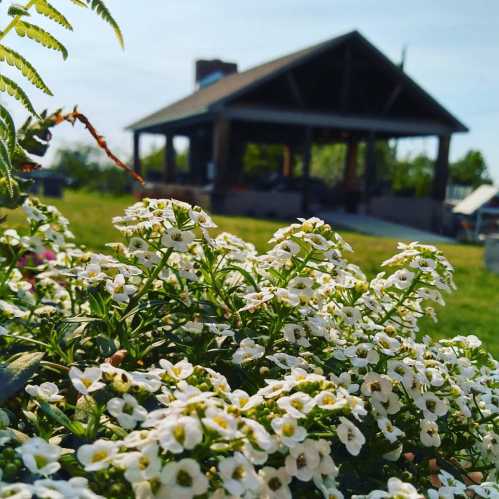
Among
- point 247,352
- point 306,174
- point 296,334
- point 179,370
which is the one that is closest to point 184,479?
point 179,370

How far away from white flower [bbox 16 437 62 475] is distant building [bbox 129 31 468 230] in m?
14.3

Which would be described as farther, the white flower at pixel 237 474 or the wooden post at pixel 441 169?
the wooden post at pixel 441 169

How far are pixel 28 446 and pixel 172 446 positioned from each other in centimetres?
29

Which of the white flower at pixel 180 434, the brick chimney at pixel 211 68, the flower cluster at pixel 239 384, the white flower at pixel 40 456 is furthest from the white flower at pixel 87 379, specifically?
the brick chimney at pixel 211 68

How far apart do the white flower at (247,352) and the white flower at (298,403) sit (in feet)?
1.10

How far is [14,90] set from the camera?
138 centimetres

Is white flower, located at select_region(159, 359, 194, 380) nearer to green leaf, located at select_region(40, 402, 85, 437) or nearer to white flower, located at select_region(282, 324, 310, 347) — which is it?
green leaf, located at select_region(40, 402, 85, 437)

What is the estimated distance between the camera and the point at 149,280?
1697mm

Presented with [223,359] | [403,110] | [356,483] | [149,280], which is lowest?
[356,483]

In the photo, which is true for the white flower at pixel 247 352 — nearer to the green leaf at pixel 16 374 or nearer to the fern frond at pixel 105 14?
the green leaf at pixel 16 374

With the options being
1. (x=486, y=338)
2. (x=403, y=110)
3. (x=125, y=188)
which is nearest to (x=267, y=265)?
(x=486, y=338)

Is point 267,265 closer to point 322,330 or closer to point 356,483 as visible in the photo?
point 322,330

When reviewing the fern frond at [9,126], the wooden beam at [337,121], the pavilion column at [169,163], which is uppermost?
the wooden beam at [337,121]

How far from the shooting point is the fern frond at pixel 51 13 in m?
1.47
